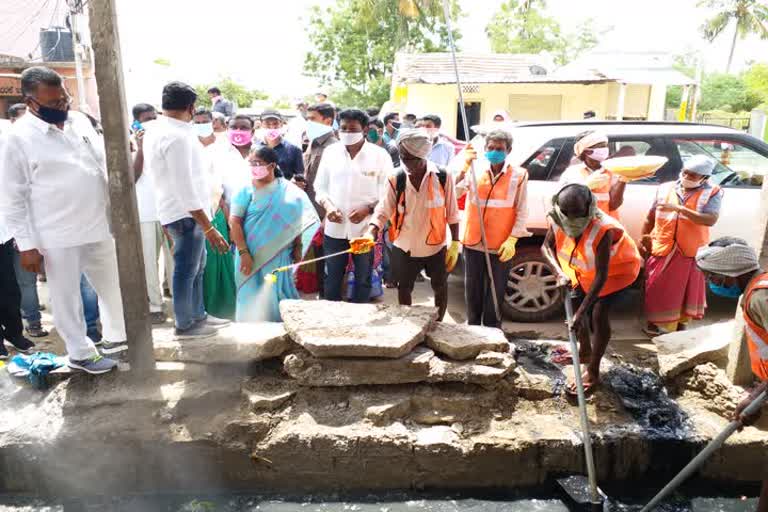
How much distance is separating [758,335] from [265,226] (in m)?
3.06

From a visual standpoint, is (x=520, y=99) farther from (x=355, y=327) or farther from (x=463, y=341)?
(x=355, y=327)

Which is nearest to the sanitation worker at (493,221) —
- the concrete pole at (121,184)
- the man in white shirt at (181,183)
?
the man in white shirt at (181,183)

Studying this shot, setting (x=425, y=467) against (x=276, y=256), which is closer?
(x=425, y=467)

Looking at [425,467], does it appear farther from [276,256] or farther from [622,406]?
[276,256]

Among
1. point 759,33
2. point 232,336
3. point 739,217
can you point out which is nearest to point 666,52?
point 759,33

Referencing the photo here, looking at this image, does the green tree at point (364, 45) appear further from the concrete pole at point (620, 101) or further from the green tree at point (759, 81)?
the green tree at point (759, 81)

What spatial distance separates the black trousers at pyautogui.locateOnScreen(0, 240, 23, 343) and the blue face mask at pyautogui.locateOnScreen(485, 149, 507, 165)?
3764 mm

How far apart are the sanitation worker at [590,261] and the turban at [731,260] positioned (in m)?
0.72

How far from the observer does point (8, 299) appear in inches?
168

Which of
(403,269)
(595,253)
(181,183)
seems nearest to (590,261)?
(595,253)

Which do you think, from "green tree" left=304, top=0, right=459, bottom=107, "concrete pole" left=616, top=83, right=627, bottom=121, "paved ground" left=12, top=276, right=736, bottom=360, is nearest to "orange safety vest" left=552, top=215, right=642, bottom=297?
"paved ground" left=12, top=276, right=736, bottom=360

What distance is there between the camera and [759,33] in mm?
32594

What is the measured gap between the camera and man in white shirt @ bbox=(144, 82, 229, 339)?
11.1 ft

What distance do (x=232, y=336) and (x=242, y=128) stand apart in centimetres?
272
